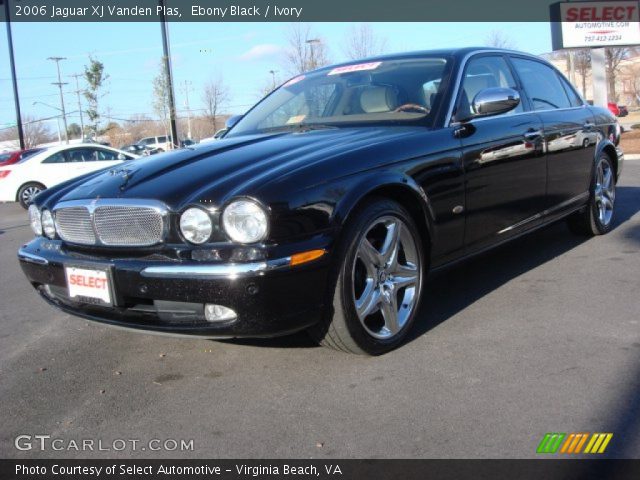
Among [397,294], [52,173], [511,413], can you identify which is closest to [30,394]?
[397,294]

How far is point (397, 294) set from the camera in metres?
3.51

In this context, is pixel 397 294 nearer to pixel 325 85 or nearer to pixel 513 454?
pixel 513 454

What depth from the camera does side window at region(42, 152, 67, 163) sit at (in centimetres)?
1393

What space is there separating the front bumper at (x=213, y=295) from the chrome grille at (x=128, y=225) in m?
0.10

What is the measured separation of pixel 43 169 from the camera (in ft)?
45.4

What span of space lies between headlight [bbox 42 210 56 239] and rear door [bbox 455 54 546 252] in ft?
7.86

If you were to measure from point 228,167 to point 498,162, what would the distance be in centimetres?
186

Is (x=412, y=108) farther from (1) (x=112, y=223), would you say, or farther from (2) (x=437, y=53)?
(1) (x=112, y=223)

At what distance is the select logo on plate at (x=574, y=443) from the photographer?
7.54ft

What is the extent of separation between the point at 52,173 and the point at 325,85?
11.2 metres

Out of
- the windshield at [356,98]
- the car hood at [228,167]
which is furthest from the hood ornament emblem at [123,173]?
the windshield at [356,98]

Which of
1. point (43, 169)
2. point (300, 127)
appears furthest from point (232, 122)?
point (43, 169)

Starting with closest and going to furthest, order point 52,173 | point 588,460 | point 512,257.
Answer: point 588,460, point 512,257, point 52,173

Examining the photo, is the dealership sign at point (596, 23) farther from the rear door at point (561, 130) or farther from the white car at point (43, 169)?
the rear door at point (561, 130)
